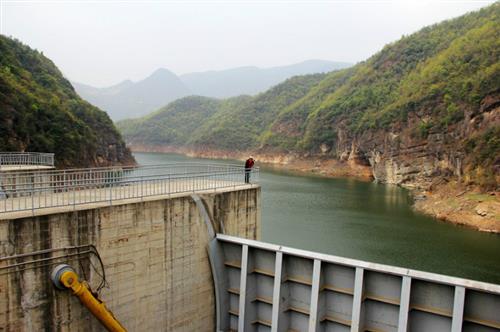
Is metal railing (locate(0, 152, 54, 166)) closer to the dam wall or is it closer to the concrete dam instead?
the concrete dam

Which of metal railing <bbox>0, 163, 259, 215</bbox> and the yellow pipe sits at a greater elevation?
metal railing <bbox>0, 163, 259, 215</bbox>

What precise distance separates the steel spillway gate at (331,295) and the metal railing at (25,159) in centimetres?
1792

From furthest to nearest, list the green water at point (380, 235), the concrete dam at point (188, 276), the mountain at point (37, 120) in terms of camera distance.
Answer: the mountain at point (37, 120)
the green water at point (380, 235)
the concrete dam at point (188, 276)

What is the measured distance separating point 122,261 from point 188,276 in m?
2.37

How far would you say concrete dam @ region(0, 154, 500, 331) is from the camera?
906cm

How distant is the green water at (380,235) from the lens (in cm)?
2598

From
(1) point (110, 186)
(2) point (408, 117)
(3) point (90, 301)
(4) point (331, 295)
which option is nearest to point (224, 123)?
(2) point (408, 117)

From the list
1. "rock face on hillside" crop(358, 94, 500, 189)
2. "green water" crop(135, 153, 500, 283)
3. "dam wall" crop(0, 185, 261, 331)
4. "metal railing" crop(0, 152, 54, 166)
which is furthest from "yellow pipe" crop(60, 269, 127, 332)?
"rock face on hillside" crop(358, 94, 500, 189)

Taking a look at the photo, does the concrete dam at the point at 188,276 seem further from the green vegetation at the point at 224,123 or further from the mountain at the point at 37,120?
the green vegetation at the point at 224,123

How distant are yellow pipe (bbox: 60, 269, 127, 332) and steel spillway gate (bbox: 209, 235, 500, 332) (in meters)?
3.69

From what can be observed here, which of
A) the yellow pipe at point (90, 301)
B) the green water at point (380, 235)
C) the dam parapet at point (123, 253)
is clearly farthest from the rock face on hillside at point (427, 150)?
the yellow pipe at point (90, 301)

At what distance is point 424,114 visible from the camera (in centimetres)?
6550

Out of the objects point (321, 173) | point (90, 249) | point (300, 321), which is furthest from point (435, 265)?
point (321, 173)

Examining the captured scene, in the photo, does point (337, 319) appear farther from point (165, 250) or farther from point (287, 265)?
point (165, 250)
